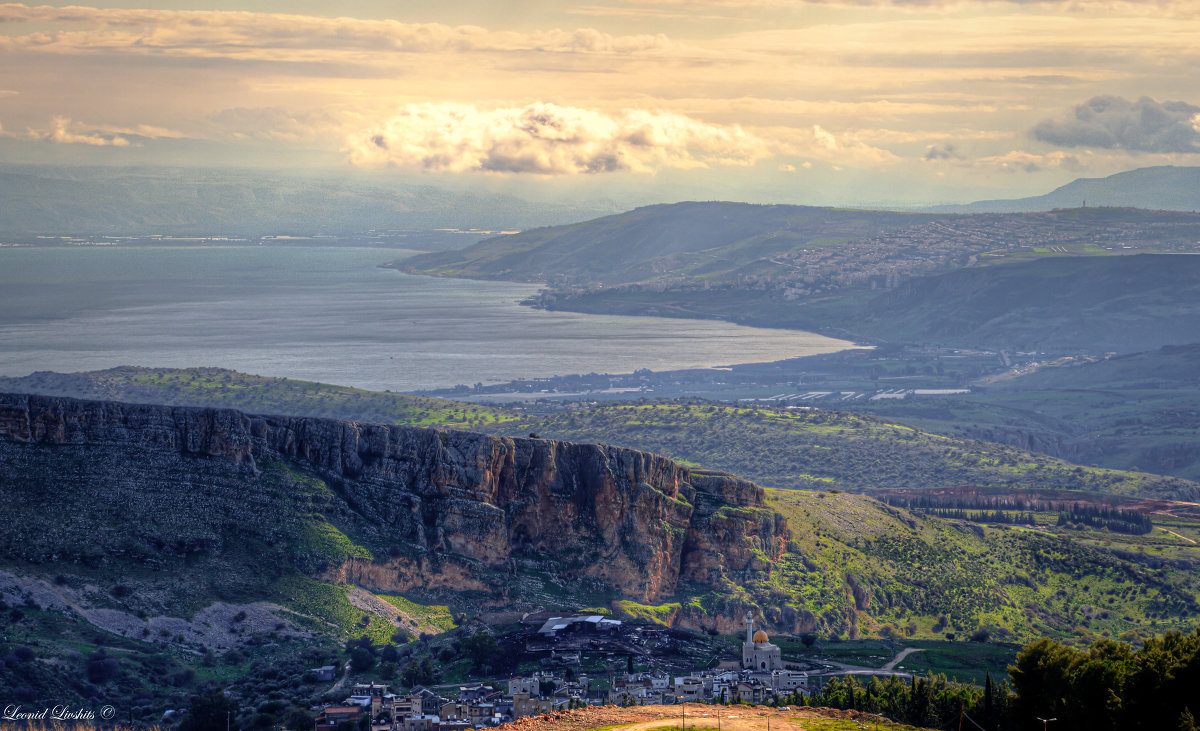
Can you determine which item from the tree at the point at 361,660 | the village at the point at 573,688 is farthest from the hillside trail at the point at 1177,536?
the tree at the point at 361,660

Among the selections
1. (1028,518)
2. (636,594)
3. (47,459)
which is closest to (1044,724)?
(636,594)

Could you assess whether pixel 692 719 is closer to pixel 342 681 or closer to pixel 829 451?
pixel 342 681

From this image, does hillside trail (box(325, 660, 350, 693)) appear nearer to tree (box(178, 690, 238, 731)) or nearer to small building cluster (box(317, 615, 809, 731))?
small building cluster (box(317, 615, 809, 731))

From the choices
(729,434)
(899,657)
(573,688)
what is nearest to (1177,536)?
(729,434)

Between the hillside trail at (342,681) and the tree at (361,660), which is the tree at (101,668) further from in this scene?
the tree at (361,660)

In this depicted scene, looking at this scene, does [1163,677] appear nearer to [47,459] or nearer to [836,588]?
[836,588]
